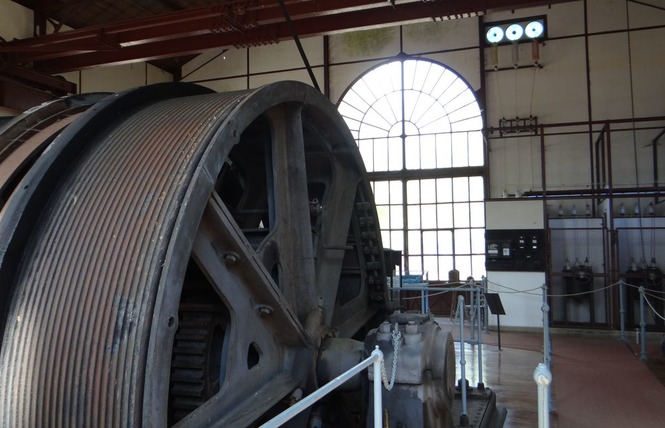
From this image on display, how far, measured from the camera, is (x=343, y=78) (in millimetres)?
15172

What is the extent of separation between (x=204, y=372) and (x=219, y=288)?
1.13 ft

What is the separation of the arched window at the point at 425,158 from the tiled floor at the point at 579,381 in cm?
414

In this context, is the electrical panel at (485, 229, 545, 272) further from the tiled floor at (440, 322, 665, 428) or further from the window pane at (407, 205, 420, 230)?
the window pane at (407, 205, 420, 230)

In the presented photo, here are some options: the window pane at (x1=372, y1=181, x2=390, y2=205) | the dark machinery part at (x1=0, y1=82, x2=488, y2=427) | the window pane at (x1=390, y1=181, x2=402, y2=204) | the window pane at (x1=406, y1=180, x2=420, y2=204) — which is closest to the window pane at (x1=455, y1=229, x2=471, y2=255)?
the window pane at (x1=406, y1=180, x2=420, y2=204)

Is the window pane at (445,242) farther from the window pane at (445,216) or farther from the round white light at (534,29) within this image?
the round white light at (534,29)

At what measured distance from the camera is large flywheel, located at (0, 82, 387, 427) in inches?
56.9

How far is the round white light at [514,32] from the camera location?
1325cm

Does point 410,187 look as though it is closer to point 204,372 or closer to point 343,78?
point 343,78

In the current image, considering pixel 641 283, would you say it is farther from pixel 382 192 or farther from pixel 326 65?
pixel 326 65

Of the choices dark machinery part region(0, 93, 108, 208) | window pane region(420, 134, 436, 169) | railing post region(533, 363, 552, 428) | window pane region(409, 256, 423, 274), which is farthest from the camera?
window pane region(409, 256, 423, 274)

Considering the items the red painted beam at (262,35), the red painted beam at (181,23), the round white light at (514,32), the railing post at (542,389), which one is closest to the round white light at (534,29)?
the round white light at (514,32)

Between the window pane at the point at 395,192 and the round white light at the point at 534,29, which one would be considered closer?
the round white light at the point at 534,29

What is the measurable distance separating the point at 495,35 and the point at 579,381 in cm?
925

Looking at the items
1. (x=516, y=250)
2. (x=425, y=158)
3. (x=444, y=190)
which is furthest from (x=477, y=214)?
(x=516, y=250)
